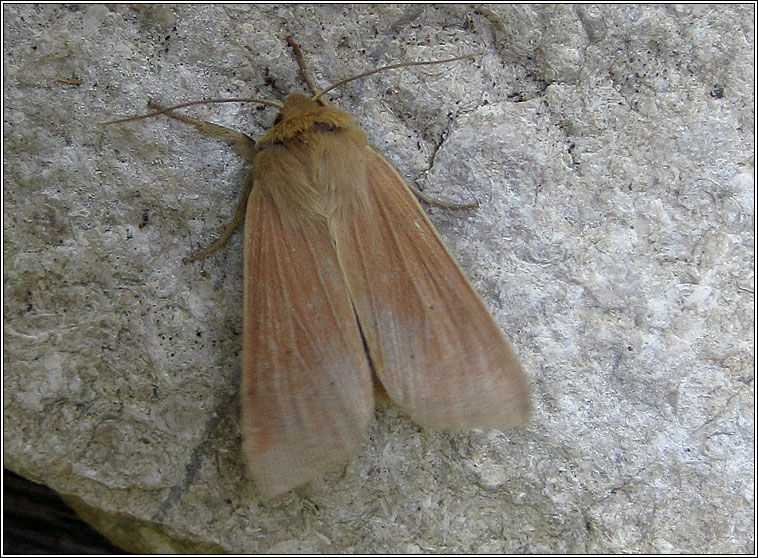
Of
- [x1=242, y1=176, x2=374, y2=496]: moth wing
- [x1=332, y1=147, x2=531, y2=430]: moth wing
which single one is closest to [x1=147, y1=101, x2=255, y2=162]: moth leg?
[x1=242, y1=176, x2=374, y2=496]: moth wing

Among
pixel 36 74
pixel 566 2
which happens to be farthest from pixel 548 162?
pixel 36 74

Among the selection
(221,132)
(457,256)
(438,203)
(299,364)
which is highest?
(221,132)

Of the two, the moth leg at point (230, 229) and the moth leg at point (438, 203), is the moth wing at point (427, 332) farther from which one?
the moth leg at point (230, 229)

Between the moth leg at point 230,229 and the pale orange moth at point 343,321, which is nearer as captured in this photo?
the pale orange moth at point 343,321

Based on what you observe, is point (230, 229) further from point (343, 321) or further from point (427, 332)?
point (427, 332)

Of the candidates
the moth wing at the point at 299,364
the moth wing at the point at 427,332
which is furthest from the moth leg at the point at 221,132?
the moth wing at the point at 427,332

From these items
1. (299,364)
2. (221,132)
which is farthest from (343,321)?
(221,132)
